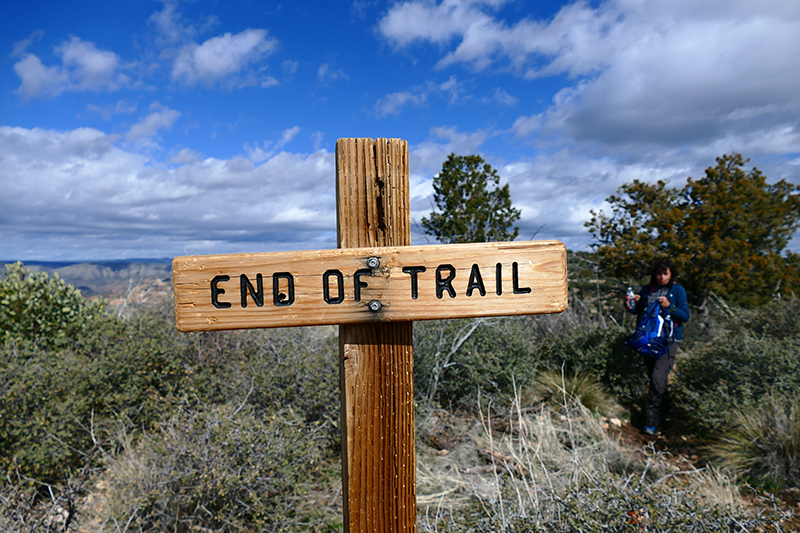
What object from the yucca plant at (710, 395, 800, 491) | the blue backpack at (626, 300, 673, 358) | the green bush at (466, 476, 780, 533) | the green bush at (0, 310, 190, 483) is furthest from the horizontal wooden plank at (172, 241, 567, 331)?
the blue backpack at (626, 300, 673, 358)

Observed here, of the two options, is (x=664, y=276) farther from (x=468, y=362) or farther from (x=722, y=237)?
(x=722, y=237)

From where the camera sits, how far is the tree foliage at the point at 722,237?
812 cm

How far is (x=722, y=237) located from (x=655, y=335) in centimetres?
566

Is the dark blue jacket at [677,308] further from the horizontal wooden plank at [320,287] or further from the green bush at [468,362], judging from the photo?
the horizontal wooden plank at [320,287]

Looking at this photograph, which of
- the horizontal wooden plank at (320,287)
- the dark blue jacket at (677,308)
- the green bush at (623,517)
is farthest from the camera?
the dark blue jacket at (677,308)

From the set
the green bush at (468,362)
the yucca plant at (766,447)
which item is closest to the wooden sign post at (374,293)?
the green bush at (468,362)

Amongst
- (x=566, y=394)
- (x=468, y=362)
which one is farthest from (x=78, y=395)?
(x=566, y=394)

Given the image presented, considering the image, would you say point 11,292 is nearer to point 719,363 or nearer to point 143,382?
point 143,382

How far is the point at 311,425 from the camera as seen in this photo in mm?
3568

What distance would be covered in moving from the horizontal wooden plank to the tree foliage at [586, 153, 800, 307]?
27.4 feet

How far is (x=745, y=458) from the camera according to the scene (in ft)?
11.2

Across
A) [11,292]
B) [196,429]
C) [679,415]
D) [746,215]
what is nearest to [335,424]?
[196,429]

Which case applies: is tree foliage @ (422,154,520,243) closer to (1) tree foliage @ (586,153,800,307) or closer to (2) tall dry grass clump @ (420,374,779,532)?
(1) tree foliage @ (586,153,800,307)

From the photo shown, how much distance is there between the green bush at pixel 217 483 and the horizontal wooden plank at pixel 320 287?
168 centimetres
